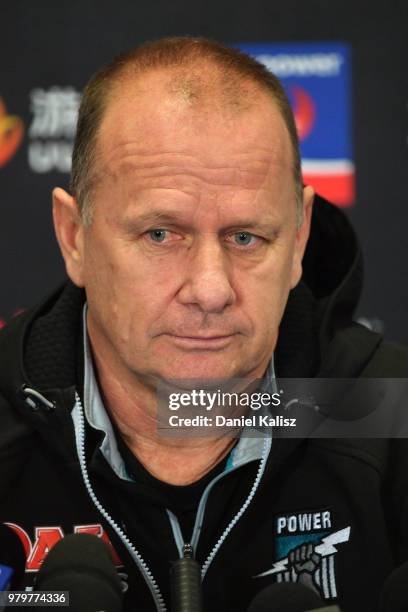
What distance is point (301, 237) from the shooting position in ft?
5.22

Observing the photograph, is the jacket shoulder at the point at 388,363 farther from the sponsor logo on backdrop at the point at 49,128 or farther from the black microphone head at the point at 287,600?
the sponsor logo on backdrop at the point at 49,128

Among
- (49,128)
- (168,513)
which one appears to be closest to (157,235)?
(168,513)

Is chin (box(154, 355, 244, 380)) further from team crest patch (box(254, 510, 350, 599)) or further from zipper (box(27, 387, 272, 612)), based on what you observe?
team crest patch (box(254, 510, 350, 599))

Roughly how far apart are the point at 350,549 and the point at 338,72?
1447mm

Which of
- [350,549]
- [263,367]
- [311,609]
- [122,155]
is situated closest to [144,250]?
[122,155]

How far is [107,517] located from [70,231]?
1.46ft

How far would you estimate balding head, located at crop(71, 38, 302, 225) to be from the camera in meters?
1.40

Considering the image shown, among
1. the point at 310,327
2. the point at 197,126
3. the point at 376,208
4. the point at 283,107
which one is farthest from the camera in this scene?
the point at 376,208

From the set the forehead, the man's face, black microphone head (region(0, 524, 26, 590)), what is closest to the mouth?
the man's face

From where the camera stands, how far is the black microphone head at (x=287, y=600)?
0.92 meters

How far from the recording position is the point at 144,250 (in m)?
1.40

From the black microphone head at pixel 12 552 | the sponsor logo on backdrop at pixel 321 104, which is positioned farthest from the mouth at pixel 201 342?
the sponsor logo on backdrop at pixel 321 104

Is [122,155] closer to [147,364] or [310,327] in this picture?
[147,364]

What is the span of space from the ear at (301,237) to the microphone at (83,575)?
2.18 ft
